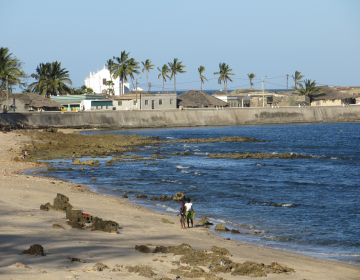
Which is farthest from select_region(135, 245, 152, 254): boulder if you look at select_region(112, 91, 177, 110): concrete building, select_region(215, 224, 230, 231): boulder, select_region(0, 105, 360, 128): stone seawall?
select_region(112, 91, 177, 110): concrete building

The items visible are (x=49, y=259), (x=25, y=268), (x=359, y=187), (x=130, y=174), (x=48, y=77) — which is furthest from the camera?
(x=48, y=77)

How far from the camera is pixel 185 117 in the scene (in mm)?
88812

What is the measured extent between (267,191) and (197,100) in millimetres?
72843

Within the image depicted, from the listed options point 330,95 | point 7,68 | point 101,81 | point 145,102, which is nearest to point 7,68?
point 7,68

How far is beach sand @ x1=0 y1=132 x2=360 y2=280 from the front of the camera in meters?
9.56

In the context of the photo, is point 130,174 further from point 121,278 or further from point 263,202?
point 121,278

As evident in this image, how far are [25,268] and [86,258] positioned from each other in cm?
175

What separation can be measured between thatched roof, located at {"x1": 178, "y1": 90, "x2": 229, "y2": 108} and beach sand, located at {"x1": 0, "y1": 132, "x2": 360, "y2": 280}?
75.6 m

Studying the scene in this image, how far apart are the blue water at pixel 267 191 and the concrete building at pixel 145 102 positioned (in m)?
43.6

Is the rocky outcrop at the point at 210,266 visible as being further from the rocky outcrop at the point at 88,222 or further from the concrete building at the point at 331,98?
the concrete building at the point at 331,98

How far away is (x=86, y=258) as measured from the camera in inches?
412

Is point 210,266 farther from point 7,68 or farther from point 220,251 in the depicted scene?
point 7,68

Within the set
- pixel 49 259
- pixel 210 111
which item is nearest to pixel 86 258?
pixel 49 259

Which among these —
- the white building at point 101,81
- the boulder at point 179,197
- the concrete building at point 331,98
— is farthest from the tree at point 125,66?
the boulder at point 179,197
